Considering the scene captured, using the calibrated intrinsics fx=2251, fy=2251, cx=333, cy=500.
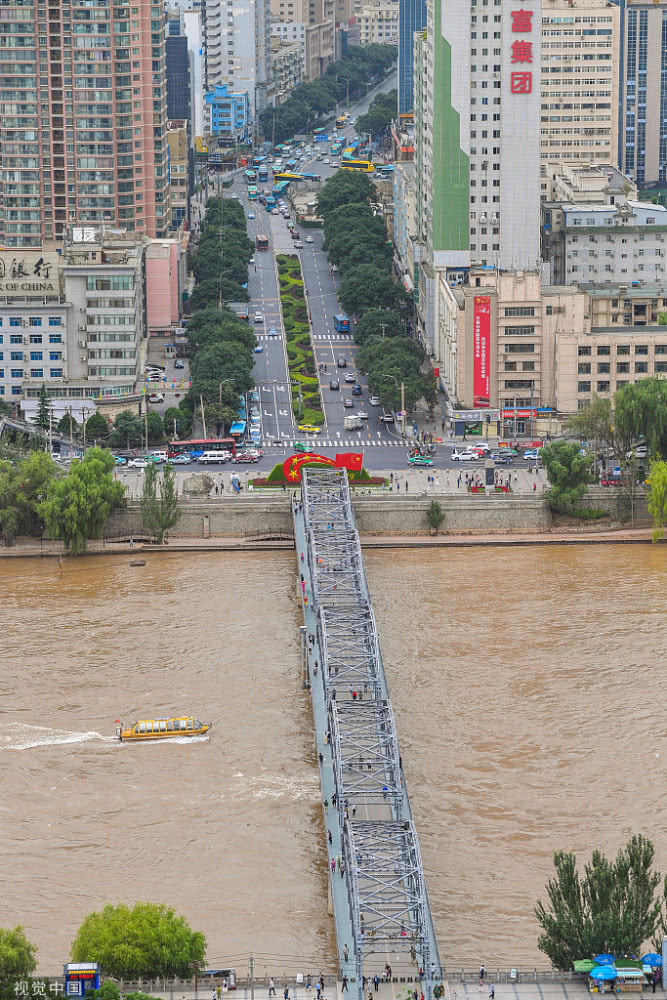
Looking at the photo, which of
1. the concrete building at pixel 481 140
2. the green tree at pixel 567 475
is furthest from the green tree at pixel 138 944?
the concrete building at pixel 481 140

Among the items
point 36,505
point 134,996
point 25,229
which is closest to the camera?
point 134,996

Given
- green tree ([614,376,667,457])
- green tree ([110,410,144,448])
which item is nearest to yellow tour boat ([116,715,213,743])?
green tree ([614,376,667,457])

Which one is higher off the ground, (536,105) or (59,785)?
(536,105)

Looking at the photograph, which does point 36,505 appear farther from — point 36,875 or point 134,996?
point 134,996

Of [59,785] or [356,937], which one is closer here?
[356,937]

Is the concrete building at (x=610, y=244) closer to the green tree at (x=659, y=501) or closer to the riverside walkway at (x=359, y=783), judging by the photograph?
the green tree at (x=659, y=501)

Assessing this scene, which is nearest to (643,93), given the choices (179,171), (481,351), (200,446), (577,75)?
(577,75)

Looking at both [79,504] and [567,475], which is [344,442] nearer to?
[567,475]

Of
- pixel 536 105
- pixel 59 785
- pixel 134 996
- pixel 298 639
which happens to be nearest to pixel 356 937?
pixel 134 996
